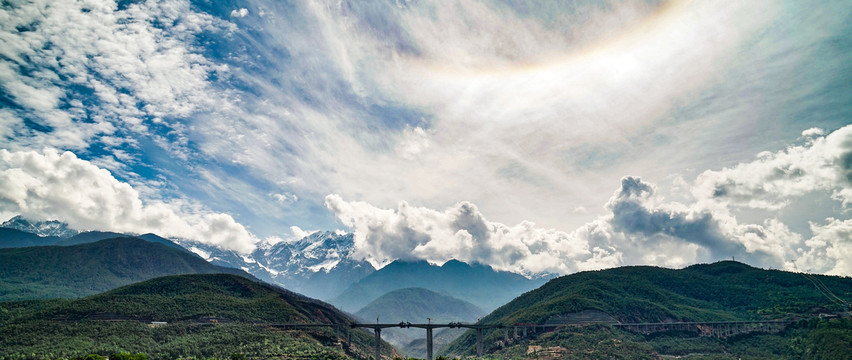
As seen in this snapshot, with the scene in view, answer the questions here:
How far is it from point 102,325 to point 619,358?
179 metres

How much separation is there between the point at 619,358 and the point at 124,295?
20000 cm

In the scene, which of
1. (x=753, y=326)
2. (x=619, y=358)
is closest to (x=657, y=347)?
(x=619, y=358)

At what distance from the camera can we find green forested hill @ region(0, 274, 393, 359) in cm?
13612

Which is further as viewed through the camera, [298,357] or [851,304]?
[851,304]

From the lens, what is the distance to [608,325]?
18750 cm

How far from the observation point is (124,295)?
188000 millimetres

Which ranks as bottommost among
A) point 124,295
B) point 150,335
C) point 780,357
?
point 780,357

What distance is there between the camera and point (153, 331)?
154m

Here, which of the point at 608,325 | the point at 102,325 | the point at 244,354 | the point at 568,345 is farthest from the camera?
the point at 608,325

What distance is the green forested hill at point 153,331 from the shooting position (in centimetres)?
13612

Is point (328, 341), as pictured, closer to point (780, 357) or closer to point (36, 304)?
point (36, 304)

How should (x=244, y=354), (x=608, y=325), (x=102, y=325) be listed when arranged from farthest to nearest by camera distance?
(x=608, y=325) < (x=102, y=325) < (x=244, y=354)

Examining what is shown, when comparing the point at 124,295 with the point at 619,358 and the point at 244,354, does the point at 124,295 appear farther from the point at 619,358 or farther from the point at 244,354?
the point at 619,358

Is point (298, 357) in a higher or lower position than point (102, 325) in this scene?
lower
